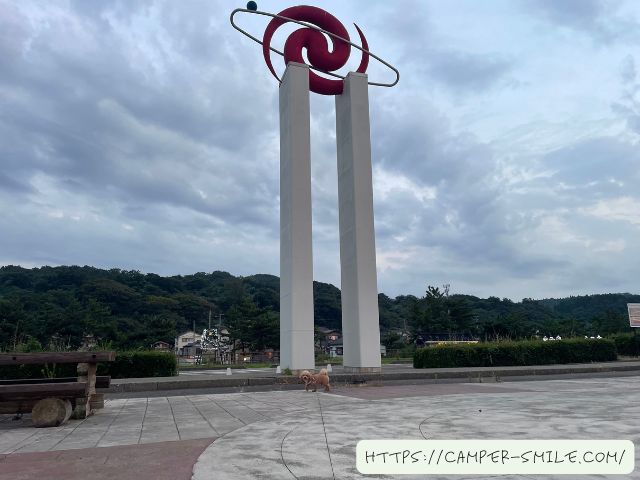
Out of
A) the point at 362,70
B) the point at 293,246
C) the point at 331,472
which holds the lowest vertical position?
the point at 331,472

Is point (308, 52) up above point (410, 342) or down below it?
above

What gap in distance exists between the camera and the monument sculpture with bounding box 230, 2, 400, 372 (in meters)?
17.6

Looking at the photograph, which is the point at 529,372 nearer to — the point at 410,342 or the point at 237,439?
the point at 237,439

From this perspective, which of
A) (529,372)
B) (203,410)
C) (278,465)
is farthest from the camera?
(529,372)

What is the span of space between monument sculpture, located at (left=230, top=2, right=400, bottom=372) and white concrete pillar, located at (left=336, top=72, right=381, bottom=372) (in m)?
0.04

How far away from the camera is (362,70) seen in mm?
21000

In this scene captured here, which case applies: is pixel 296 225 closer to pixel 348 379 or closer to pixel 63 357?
pixel 348 379

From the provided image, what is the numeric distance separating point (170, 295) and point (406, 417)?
100341mm

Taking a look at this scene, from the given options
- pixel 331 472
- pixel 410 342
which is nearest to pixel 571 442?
pixel 331 472

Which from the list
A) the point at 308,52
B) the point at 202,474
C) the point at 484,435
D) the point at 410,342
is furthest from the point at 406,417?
the point at 410,342

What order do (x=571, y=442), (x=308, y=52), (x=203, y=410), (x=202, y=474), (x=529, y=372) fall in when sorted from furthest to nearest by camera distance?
(x=308, y=52) < (x=529, y=372) < (x=203, y=410) < (x=571, y=442) < (x=202, y=474)

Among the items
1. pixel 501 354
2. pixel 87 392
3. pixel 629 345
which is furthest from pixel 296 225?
pixel 629 345

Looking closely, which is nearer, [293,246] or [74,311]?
[293,246]

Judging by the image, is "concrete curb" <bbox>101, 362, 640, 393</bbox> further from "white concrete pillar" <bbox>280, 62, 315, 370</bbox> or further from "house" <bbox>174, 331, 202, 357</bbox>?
"house" <bbox>174, 331, 202, 357</bbox>
